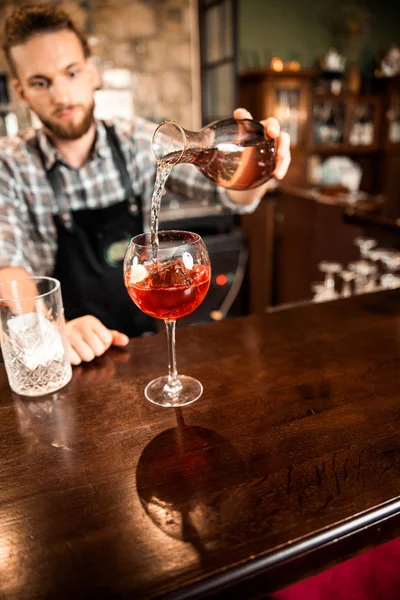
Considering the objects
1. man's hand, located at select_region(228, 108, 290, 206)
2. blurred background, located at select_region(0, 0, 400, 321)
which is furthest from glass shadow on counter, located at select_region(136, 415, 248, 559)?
blurred background, located at select_region(0, 0, 400, 321)

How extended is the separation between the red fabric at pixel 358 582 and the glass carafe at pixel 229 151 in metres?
0.86

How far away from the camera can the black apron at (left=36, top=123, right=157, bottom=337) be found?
6.19ft

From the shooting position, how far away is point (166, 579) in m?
0.52

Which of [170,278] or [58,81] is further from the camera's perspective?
[58,81]

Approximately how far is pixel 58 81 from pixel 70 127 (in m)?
0.15

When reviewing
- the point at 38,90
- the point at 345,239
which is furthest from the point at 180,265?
the point at 345,239

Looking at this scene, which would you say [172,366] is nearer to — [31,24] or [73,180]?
[73,180]

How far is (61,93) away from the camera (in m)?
1.65

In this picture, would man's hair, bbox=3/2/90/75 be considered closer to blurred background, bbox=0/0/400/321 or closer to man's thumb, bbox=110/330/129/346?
man's thumb, bbox=110/330/129/346

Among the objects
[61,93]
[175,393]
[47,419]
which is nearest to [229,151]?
[175,393]

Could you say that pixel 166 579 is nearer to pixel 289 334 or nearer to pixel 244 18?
pixel 289 334

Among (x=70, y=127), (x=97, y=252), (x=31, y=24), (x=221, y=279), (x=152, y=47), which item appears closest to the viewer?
(x=31, y=24)

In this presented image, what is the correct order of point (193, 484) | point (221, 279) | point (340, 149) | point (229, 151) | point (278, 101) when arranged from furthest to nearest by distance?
point (340, 149)
point (278, 101)
point (221, 279)
point (229, 151)
point (193, 484)

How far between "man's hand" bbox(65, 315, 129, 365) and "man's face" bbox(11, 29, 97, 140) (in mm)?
939
